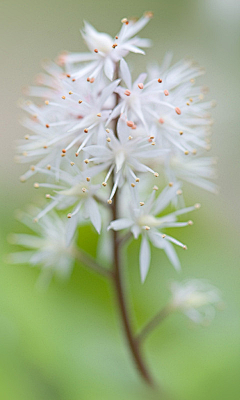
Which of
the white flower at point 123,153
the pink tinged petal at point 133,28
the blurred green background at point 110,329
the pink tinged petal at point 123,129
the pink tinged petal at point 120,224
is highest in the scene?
the pink tinged petal at point 133,28

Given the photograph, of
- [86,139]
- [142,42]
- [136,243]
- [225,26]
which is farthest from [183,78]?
[225,26]

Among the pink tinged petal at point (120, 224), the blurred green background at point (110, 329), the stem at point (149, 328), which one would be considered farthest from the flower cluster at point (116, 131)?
the blurred green background at point (110, 329)

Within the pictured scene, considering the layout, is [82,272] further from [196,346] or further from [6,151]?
[6,151]

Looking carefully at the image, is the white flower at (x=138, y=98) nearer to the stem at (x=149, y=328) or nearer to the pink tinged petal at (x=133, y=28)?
the pink tinged petal at (x=133, y=28)

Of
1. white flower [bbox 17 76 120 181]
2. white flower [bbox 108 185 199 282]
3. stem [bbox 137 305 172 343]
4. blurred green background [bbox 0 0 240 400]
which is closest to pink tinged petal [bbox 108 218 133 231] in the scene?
white flower [bbox 108 185 199 282]

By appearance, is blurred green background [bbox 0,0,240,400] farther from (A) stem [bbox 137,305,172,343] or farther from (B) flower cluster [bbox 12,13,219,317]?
(B) flower cluster [bbox 12,13,219,317]

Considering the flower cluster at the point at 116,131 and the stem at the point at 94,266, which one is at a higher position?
the flower cluster at the point at 116,131
